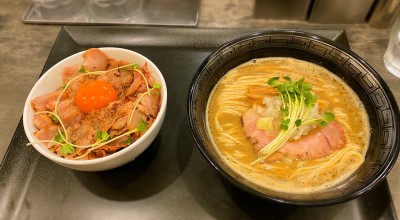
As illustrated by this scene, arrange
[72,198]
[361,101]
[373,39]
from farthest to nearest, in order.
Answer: [373,39] < [361,101] < [72,198]

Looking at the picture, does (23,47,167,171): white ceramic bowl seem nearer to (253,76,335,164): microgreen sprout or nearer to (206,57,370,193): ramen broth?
(206,57,370,193): ramen broth

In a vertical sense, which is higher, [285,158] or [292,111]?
[292,111]

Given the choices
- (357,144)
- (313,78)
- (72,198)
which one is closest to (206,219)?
(72,198)

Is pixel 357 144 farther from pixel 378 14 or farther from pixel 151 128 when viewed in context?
pixel 378 14

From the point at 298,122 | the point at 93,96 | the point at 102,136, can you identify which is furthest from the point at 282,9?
the point at 102,136

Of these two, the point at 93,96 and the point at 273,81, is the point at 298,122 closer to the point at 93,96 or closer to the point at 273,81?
the point at 273,81

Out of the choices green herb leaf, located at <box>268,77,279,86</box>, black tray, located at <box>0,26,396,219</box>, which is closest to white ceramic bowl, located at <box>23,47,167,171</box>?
black tray, located at <box>0,26,396,219</box>
